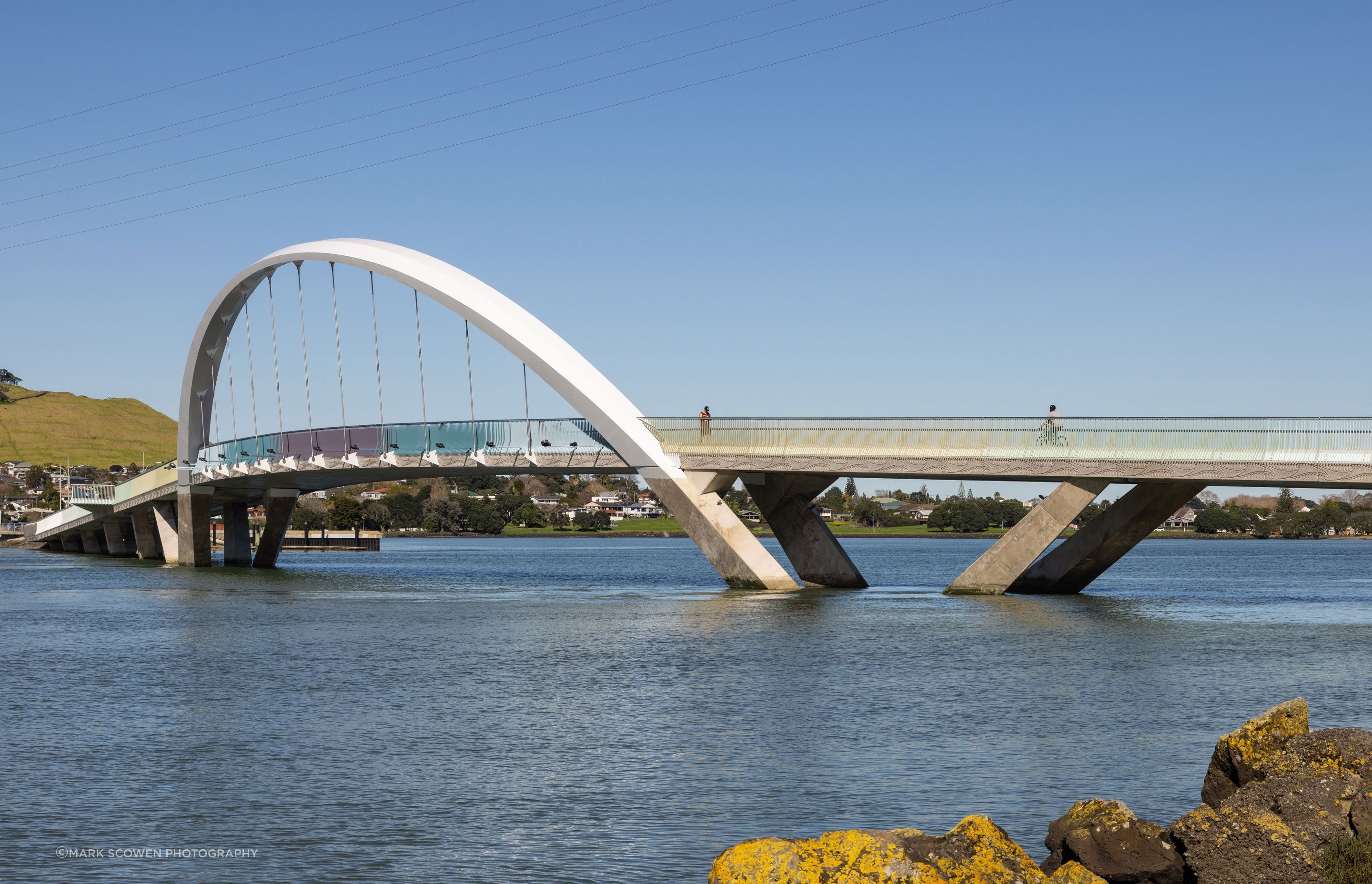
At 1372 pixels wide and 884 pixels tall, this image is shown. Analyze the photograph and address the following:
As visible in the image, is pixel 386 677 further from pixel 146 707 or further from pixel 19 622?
pixel 19 622

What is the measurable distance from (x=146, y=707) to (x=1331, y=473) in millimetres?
28044

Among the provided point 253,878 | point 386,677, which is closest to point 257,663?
point 386,677

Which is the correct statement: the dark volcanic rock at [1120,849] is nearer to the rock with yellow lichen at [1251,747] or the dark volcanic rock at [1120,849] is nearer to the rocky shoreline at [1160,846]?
the rocky shoreline at [1160,846]

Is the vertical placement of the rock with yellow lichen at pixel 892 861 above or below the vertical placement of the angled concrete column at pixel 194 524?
below

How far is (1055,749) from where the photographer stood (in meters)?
17.8

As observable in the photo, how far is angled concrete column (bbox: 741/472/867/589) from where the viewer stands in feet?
154

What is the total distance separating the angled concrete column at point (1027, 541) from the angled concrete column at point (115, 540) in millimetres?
63012

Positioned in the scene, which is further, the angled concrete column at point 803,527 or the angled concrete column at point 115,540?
the angled concrete column at point 115,540

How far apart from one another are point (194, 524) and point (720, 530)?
36.5m

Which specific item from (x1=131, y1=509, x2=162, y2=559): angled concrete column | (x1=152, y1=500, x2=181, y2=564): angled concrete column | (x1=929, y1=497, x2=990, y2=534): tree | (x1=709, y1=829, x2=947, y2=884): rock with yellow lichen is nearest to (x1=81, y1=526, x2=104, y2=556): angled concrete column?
(x1=131, y1=509, x2=162, y2=559): angled concrete column

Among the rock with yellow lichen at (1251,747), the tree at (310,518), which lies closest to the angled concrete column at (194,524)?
the rock with yellow lichen at (1251,747)

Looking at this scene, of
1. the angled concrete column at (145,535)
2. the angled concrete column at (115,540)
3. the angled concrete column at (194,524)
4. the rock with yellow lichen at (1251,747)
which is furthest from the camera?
the angled concrete column at (115,540)

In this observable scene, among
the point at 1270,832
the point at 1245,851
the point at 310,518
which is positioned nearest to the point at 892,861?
the point at 1245,851

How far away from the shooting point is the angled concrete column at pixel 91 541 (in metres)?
97.3
